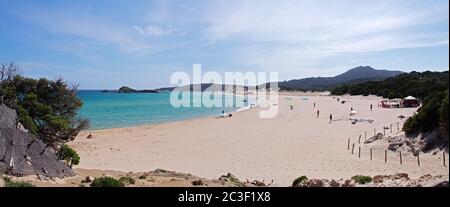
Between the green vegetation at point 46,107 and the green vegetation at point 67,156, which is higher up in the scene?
the green vegetation at point 46,107

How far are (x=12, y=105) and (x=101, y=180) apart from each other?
20.3 feet

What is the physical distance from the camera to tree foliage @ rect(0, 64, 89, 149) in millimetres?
16641

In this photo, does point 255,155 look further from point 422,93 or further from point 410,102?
point 422,93

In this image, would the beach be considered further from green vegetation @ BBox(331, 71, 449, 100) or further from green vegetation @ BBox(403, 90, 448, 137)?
green vegetation @ BBox(331, 71, 449, 100)

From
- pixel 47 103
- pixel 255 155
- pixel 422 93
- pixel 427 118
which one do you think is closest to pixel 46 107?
pixel 47 103

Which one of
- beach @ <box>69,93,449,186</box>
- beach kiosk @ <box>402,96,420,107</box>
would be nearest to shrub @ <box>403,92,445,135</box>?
beach @ <box>69,93,449,186</box>

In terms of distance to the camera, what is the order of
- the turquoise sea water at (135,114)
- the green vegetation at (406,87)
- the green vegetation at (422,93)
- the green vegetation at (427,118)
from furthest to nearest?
the green vegetation at (406,87)
the turquoise sea water at (135,114)
the green vegetation at (427,118)
the green vegetation at (422,93)

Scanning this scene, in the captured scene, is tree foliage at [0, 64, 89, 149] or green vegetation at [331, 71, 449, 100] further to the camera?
green vegetation at [331, 71, 449, 100]

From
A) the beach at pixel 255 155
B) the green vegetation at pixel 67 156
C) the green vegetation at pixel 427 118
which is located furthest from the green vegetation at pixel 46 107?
the green vegetation at pixel 427 118

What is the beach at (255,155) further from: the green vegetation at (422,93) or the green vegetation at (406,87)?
the green vegetation at (406,87)

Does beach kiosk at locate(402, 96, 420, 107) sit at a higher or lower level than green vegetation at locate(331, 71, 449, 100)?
lower

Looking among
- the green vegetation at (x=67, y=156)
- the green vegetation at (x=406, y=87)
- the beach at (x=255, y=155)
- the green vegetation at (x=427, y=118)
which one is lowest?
the beach at (x=255, y=155)

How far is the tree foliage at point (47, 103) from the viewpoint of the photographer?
54.6 feet
